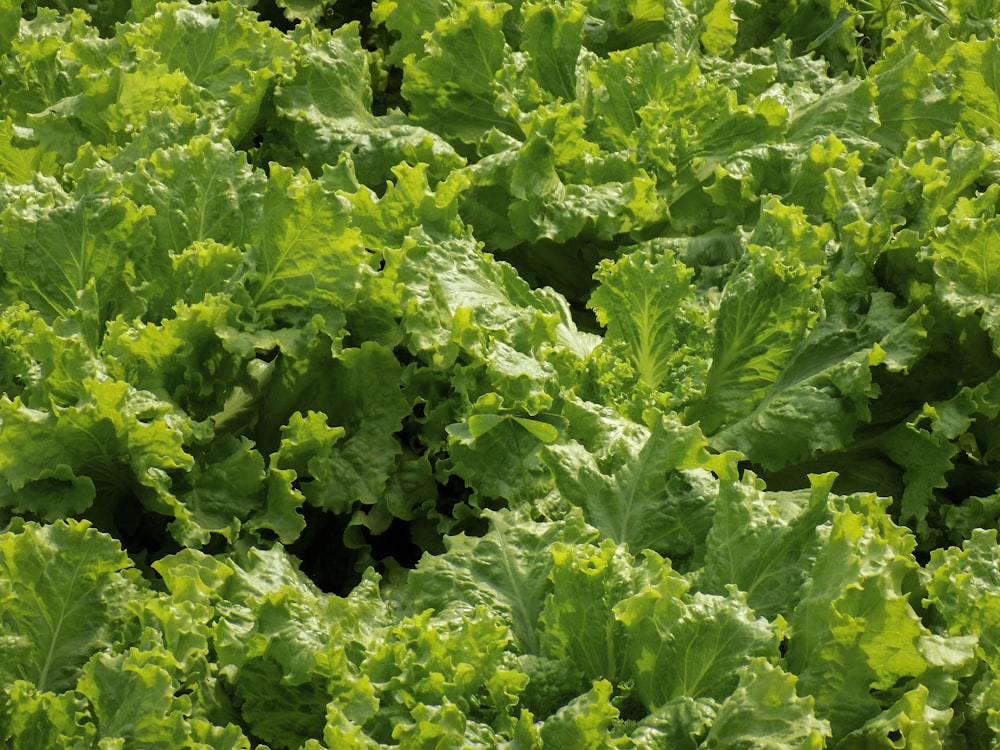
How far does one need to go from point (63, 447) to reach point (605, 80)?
189 cm

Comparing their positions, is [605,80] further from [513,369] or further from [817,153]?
[513,369]

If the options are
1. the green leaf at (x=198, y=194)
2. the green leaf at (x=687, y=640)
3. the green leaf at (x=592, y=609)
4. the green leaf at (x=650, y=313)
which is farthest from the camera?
the green leaf at (x=650, y=313)

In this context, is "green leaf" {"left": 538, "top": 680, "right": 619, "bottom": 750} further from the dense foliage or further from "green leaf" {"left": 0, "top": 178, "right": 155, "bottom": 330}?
"green leaf" {"left": 0, "top": 178, "right": 155, "bottom": 330}

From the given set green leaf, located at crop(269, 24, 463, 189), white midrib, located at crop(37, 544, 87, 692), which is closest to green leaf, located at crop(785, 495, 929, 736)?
white midrib, located at crop(37, 544, 87, 692)

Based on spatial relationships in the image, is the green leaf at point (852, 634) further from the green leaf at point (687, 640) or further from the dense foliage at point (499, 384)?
the green leaf at point (687, 640)

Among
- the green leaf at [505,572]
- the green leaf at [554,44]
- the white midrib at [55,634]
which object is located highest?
the green leaf at [554,44]

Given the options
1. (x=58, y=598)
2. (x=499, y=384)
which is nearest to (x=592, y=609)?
(x=499, y=384)

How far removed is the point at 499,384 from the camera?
2.89 metres

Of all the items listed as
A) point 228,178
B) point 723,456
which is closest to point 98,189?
point 228,178

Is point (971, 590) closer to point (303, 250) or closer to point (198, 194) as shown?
point (303, 250)

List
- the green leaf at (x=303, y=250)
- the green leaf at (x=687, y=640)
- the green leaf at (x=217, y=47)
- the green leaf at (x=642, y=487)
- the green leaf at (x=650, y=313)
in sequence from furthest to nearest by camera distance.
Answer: the green leaf at (x=217, y=47) < the green leaf at (x=650, y=313) < the green leaf at (x=303, y=250) < the green leaf at (x=642, y=487) < the green leaf at (x=687, y=640)

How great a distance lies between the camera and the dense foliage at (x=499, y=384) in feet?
7.48

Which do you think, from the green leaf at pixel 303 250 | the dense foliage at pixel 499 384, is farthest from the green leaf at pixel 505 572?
the green leaf at pixel 303 250

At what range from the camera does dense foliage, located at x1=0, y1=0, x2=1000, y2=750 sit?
2.28 meters
